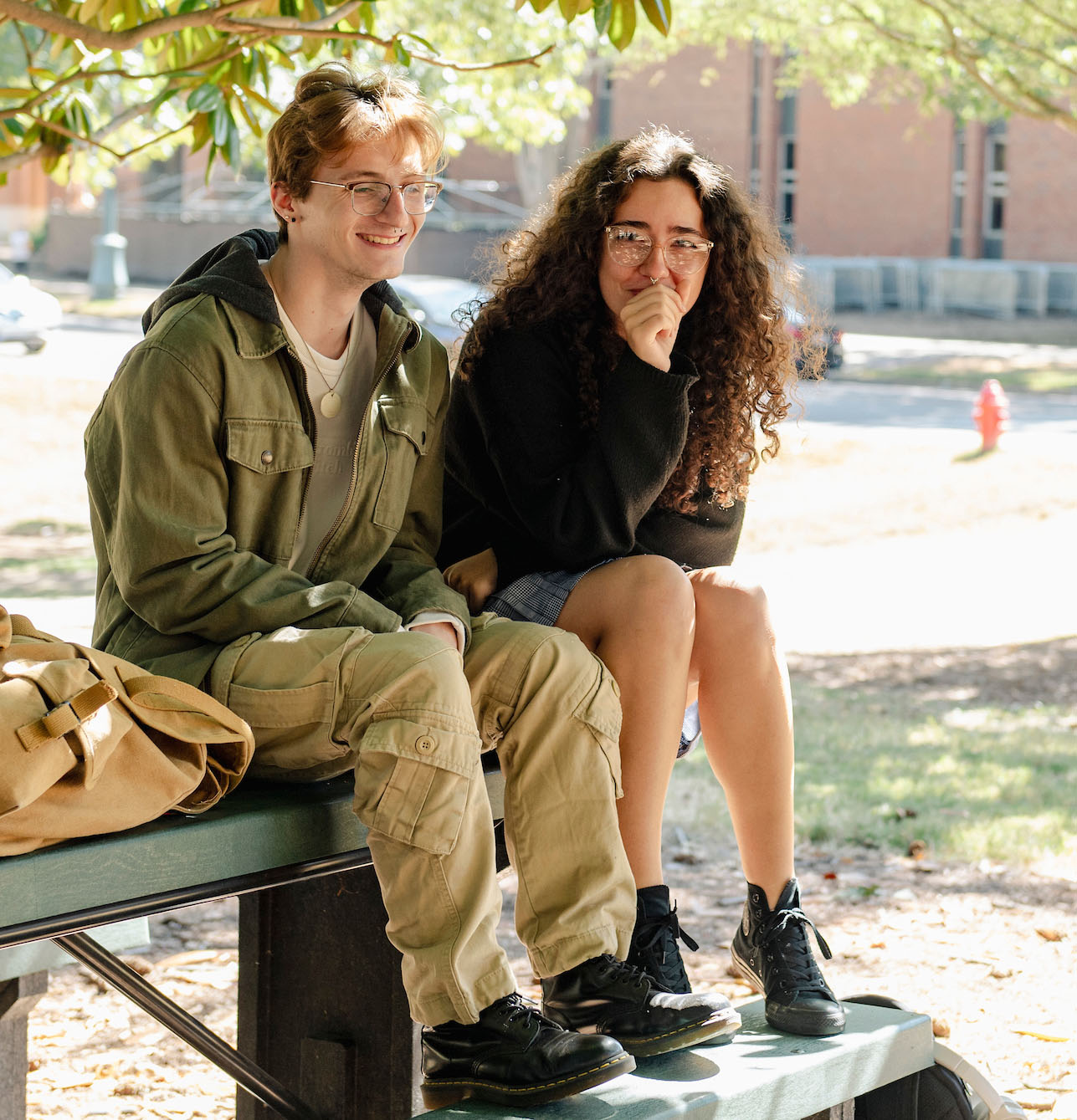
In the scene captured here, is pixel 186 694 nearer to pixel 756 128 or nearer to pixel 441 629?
pixel 441 629

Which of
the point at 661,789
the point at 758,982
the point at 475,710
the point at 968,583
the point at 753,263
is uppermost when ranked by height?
the point at 753,263

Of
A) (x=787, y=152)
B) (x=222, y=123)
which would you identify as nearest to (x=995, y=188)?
(x=787, y=152)

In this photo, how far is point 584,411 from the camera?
320 centimetres

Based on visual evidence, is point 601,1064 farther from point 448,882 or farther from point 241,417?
point 241,417

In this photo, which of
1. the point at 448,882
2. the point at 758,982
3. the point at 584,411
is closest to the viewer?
the point at 448,882

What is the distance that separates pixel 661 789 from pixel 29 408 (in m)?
16.3

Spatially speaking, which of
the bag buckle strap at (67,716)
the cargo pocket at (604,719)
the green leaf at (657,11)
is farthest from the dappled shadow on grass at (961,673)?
the bag buckle strap at (67,716)

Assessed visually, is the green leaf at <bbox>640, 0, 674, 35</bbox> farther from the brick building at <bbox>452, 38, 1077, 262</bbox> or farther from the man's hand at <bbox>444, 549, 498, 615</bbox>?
the brick building at <bbox>452, 38, 1077, 262</bbox>

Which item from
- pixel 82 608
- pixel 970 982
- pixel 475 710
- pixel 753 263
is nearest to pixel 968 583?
pixel 82 608

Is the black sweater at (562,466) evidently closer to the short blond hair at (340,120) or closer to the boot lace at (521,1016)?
the short blond hair at (340,120)

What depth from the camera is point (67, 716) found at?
211 cm

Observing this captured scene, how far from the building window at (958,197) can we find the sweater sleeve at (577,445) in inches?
1303

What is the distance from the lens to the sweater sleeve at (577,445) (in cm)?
299

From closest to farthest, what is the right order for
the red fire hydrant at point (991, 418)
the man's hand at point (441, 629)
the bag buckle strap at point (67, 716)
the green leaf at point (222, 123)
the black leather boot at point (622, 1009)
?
the bag buckle strap at point (67, 716) → the black leather boot at point (622, 1009) → the man's hand at point (441, 629) → the green leaf at point (222, 123) → the red fire hydrant at point (991, 418)
